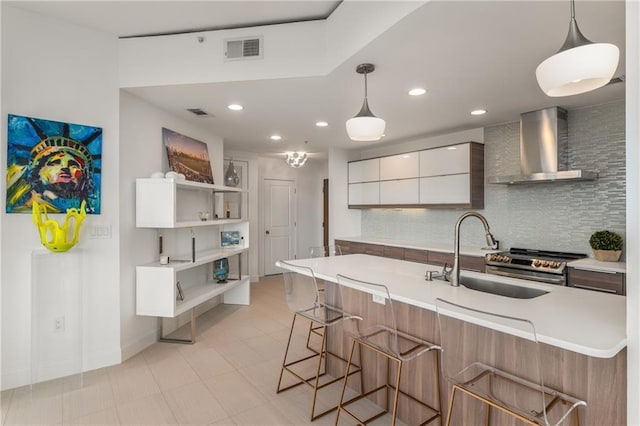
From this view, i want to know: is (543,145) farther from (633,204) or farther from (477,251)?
(633,204)

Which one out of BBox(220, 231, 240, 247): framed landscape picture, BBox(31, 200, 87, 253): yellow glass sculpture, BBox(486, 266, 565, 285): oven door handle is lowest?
BBox(486, 266, 565, 285): oven door handle

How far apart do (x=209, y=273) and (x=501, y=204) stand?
13.0 ft

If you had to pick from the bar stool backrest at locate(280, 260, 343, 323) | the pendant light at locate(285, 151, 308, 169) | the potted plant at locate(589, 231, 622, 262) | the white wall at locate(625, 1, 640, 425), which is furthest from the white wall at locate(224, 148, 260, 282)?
the white wall at locate(625, 1, 640, 425)

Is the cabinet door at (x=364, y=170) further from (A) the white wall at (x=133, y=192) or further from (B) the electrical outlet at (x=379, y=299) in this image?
(B) the electrical outlet at (x=379, y=299)

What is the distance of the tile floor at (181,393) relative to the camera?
222cm

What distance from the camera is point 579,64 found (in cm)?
124

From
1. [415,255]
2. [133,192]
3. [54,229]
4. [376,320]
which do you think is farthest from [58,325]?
[415,255]

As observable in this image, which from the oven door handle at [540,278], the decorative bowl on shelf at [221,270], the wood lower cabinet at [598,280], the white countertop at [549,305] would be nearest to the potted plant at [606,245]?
the wood lower cabinet at [598,280]

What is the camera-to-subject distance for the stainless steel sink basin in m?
2.07

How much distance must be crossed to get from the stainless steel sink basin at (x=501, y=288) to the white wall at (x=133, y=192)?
300 centimetres

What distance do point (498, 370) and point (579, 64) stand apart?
135 centimetres

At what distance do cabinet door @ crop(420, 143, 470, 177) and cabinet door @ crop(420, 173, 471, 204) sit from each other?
8 centimetres

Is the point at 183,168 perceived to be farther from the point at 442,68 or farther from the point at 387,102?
the point at 442,68

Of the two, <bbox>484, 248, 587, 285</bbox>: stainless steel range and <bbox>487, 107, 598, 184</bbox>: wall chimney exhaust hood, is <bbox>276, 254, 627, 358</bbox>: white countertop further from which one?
<bbox>487, 107, 598, 184</bbox>: wall chimney exhaust hood
